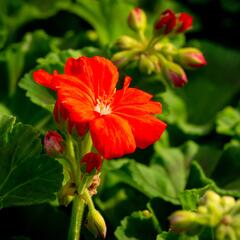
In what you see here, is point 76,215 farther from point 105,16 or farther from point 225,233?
point 105,16

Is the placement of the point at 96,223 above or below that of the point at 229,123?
above

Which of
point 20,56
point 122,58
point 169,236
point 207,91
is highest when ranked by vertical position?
point 122,58

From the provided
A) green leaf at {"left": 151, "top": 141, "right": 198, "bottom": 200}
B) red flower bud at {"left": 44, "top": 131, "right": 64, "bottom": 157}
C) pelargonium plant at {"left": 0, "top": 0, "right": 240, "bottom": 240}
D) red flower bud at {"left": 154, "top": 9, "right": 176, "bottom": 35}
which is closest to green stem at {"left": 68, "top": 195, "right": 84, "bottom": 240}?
pelargonium plant at {"left": 0, "top": 0, "right": 240, "bottom": 240}

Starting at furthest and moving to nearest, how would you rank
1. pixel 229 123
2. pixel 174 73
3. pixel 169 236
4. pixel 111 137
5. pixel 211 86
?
pixel 211 86, pixel 229 123, pixel 174 73, pixel 169 236, pixel 111 137

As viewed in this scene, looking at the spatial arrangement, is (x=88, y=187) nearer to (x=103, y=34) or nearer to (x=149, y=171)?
(x=149, y=171)

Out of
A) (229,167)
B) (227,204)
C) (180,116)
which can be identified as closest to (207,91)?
(180,116)

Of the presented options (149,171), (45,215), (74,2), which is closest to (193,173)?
(149,171)

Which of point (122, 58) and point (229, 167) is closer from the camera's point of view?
point (122, 58)
